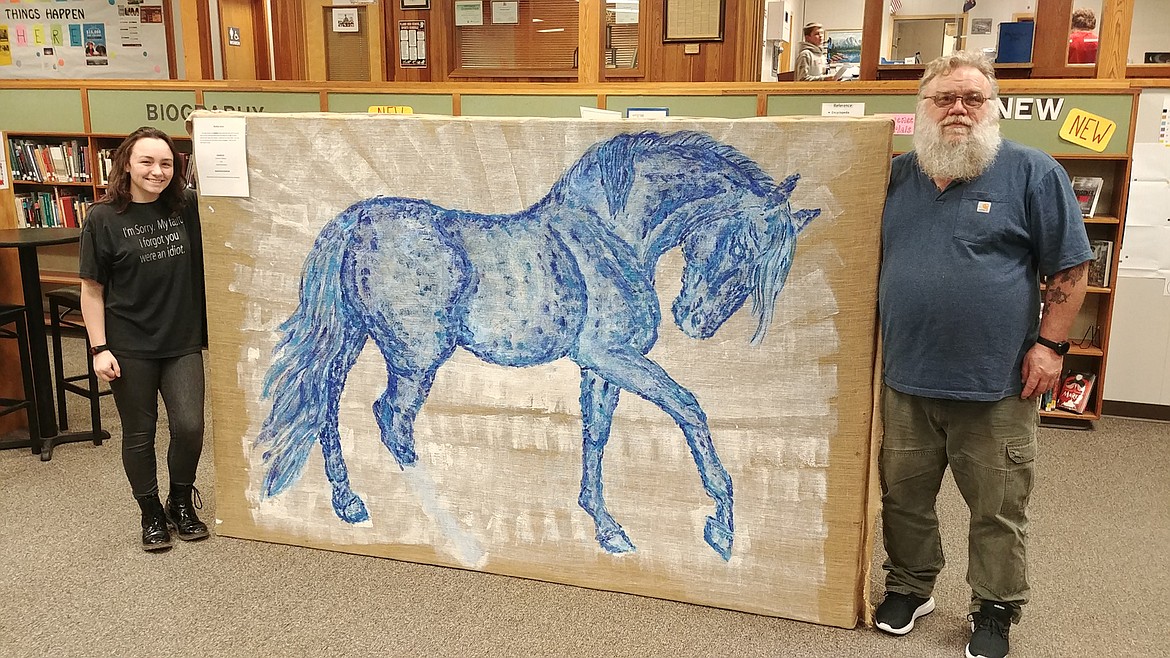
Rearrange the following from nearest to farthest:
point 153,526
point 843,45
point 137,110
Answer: point 153,526
point 137,110
point 843,45

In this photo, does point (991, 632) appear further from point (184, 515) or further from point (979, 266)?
point (184, 515)

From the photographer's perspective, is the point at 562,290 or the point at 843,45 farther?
the point at 843,45

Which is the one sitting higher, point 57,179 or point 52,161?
point 52,161

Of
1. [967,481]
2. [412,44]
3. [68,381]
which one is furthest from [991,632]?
[412,44]

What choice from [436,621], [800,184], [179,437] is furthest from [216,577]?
[800,184]

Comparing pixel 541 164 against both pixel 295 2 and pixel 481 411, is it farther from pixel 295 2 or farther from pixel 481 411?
pixel 295 2

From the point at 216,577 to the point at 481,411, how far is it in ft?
3.27

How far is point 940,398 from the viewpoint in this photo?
7.27ft

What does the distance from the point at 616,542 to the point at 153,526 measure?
1.57 metres

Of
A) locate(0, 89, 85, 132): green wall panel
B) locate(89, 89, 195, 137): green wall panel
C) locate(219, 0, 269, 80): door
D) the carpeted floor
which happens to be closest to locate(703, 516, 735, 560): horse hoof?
the carpeted floor

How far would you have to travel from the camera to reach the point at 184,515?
302 centimetres

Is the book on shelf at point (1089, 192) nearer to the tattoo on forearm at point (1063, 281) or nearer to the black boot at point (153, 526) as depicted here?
the tattoo on forearm at point (1063, 281)

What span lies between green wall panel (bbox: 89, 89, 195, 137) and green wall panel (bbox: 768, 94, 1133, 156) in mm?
4282

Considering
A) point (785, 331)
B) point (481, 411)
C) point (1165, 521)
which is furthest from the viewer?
point (1165, 521)
